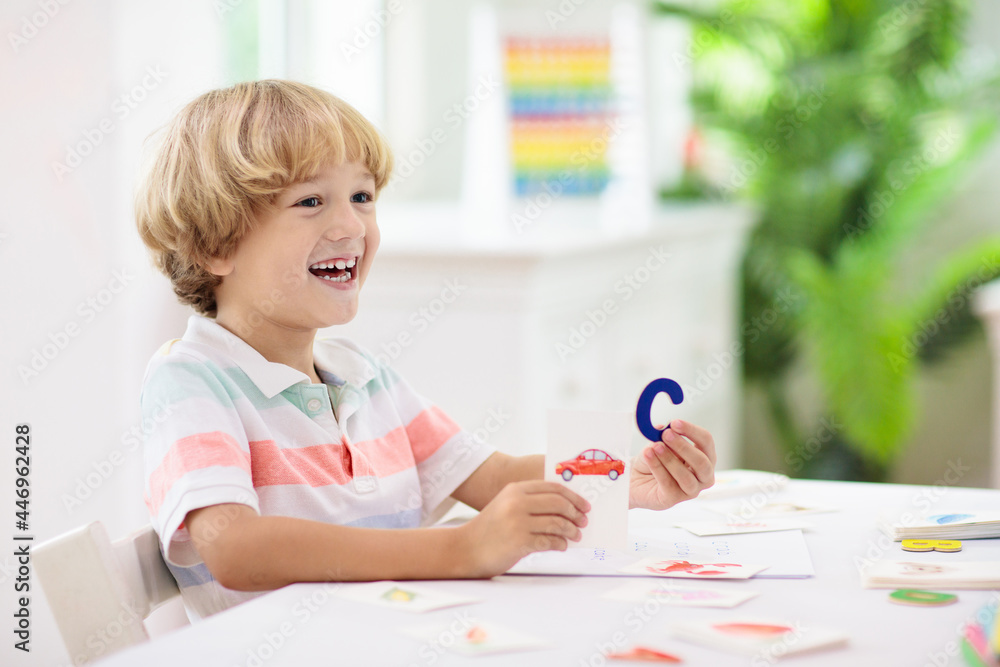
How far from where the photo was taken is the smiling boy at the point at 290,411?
3.08 feet

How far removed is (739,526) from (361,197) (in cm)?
61

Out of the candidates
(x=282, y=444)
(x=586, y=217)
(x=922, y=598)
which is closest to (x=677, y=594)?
(x=922, y=598)

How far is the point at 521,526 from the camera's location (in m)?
0.92

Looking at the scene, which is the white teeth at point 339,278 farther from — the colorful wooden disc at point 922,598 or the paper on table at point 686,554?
the colorful wooden disc at point 922,598

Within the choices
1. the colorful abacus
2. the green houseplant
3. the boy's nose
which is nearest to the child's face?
the boy's nose

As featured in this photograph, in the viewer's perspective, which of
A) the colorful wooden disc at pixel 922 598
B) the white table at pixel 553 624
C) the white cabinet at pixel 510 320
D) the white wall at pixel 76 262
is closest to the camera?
the white table at pixel 553 624

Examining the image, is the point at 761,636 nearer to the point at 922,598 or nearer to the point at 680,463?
the point at 922,598

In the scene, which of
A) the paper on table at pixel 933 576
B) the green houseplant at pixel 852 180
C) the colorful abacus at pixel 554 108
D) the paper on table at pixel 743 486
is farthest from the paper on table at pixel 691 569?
the green houseplant at pixel 852 180

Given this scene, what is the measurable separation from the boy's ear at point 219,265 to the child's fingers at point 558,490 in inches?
18.7

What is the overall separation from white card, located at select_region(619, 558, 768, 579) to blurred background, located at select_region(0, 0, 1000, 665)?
870 mm

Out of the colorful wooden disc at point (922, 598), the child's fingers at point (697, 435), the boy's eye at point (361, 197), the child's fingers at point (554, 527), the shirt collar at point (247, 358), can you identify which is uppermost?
the boy's eye at point (361, 197)

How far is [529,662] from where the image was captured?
72cm

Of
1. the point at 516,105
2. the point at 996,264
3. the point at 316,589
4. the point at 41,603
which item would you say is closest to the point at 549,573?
the point at 316,589

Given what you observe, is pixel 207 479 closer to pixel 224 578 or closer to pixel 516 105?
pixel 224 578
